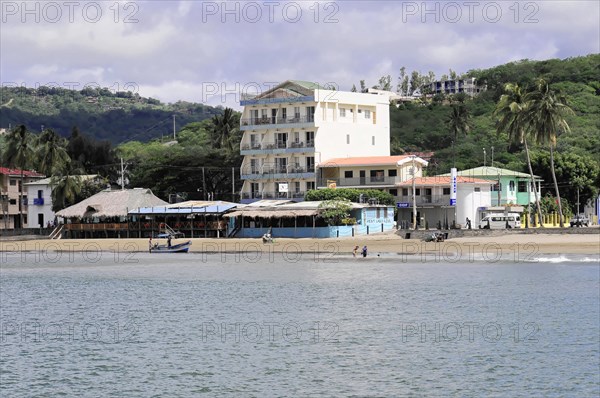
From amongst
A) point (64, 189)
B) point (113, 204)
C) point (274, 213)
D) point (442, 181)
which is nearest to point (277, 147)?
point (274, 213)

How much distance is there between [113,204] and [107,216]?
1.40 metres

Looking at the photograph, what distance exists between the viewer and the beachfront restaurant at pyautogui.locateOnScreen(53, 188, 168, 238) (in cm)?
8806

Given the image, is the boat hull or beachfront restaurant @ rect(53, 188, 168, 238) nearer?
the boat hull

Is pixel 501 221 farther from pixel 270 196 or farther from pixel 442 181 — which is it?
pixel 270 196

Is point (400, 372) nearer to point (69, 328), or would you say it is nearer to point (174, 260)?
point (69, 328)

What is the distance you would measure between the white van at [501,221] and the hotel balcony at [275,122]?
20765 millimetres

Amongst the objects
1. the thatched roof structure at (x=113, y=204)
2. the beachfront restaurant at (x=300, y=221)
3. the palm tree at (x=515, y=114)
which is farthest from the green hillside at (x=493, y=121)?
the thatched roof structure at (x=113, y=204)

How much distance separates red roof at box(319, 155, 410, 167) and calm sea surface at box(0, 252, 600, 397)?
25.1 metres

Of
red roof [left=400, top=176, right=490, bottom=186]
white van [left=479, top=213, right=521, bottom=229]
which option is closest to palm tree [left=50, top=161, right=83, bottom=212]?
red roof [left=400, top=176, right=490, bottom=186]

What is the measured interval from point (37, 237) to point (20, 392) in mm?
66236

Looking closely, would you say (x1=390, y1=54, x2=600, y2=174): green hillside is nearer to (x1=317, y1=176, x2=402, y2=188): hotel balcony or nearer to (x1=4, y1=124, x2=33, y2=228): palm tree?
(x1=317, y1=176, x2=402, y2=188): hotel balcony

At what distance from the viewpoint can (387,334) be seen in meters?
38.0

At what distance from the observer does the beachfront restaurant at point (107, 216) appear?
88.1m

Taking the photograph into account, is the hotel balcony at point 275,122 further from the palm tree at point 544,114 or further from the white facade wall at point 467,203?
the palm tree at point 544,114
